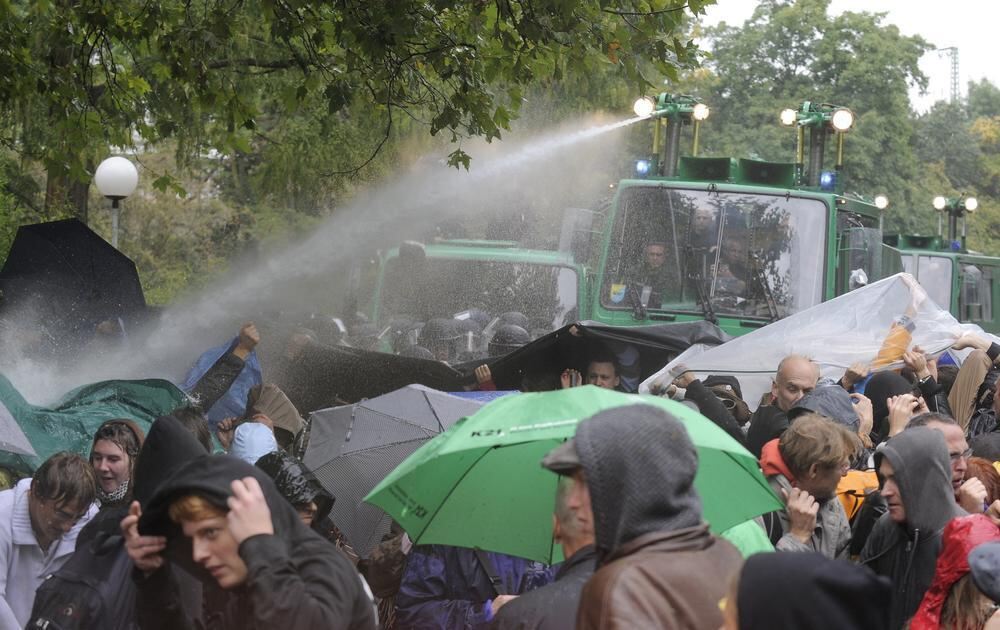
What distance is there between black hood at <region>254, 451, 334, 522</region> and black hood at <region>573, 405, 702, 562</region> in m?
2.30

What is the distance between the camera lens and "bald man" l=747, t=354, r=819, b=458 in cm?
673

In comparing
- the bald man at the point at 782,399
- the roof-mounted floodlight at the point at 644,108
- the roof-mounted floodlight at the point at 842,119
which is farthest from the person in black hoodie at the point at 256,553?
the roof-mounted floodlight at the point at 842,119

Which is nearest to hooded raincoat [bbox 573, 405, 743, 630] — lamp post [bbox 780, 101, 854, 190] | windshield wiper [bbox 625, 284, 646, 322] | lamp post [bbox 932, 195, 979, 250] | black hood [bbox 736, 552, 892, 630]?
black hood [bbox 736, 552, 892, 630]

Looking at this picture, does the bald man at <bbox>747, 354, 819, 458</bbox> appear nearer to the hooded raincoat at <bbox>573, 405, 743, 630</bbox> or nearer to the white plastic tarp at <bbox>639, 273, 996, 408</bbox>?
the white plastic tarp at <bbox>639, 273, 996, 408</bbox>

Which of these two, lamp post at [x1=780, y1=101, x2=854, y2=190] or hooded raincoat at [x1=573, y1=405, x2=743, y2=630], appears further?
lamp post at [x1=780, y1=101, x2=854, y2=190]

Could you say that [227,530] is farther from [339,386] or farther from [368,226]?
[368,226]

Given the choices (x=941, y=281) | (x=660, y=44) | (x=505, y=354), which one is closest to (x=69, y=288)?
(x=505, y=354)

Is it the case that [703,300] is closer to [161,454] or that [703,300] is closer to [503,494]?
[503,494]

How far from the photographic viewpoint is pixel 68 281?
9.96 metres

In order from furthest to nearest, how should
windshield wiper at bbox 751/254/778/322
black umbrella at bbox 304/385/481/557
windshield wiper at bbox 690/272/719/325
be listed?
1. windshield wiper at bbox 751/254/778/322
2. windshield wiper at bbox 690/272/719/325
3. black umbrella at bbox 304/385/481/557

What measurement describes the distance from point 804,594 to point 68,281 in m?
8.36

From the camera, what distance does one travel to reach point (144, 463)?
3.91 metres

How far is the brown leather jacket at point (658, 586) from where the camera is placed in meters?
2.74

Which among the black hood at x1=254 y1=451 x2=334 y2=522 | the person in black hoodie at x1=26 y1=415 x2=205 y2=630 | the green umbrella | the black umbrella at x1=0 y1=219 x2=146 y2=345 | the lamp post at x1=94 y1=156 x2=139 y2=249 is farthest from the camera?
the lamp post at x1=94 y1=156 x2=139 y2=249
